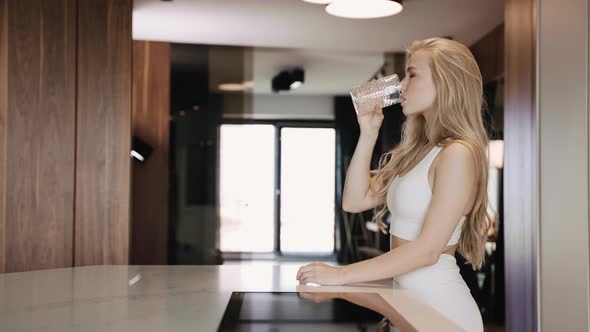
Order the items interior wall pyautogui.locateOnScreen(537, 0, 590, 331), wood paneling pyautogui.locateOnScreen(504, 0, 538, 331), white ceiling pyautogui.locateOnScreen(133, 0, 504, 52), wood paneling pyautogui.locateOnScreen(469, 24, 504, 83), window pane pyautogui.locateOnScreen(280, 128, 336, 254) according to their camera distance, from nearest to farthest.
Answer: interior wall pyautogui.locateOnScreen(537, 0, 590, 331) → wood paneling pyautogui.locateOnScreen(504, 0, 538, 331) → white ceiling pyautogui.locateOnScreen(133, 0, 504, 52) → wood paneling pyautogui.locateOnScreen(469, 24, 504, 83) → window pane pyautogui.locateOnScreen(280, 128, 336, 254)

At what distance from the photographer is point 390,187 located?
158cm

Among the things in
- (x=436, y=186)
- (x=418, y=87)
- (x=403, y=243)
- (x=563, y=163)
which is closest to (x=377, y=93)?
(x=418, y=87)

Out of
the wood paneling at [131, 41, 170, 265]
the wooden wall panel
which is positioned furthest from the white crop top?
the wood paneling at [131, 41, 170, 265]

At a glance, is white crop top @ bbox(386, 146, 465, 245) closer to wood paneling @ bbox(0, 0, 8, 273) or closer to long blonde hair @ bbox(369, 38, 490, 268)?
long blonde hair @ bbox(369, 38, 490, 268)

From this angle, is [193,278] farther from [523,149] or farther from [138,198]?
[138,198]

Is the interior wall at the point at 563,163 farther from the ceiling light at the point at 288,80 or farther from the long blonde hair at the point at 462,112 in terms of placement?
the ceiling light at the point at 288,80

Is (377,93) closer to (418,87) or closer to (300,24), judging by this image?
(418,87)

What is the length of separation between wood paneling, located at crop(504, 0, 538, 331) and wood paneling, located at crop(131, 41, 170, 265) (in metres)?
2.21

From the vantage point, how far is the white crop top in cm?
146

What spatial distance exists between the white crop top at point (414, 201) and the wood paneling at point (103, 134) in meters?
2.23

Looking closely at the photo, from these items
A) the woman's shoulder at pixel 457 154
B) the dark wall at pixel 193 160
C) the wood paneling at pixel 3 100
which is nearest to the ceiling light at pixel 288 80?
the dark wall at pixel 193 160

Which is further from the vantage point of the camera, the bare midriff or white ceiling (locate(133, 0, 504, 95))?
white ceiling (locate(133, 0, 504, 95))

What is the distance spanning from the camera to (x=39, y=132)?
3.33 m

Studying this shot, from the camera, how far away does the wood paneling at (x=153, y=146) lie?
14.2ft
